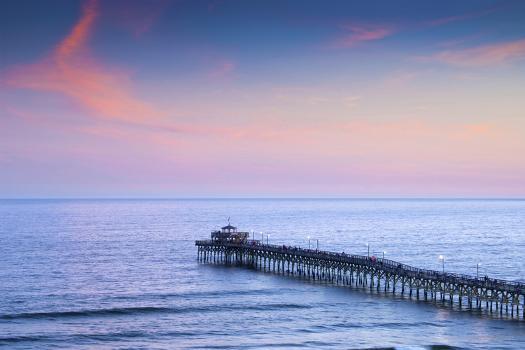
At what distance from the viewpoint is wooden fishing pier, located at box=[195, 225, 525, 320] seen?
71375 millimetres

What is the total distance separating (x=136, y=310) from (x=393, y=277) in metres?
32.8

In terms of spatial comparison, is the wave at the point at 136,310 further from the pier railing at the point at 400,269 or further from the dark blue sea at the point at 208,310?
the pier railing at the point at 400,269

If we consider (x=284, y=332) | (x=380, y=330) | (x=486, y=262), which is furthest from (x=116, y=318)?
(x=486, y=262)

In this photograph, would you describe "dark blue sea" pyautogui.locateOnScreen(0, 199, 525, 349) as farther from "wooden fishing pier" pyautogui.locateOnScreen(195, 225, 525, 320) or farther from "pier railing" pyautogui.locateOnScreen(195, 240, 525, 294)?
"pier railing" pyautogui.locateOnScreen(195, 240, 525, 294)

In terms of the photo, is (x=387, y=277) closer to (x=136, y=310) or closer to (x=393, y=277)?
(x=393, y=277)

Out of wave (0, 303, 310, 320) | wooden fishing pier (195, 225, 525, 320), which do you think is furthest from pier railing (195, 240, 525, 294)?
wave (0, 303, 310, 320)

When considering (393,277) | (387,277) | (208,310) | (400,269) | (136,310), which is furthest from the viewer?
(387,277)

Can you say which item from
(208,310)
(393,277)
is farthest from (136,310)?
(393,277)

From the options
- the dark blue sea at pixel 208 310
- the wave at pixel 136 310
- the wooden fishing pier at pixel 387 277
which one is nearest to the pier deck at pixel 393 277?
the wooden fishing pier at pixel 387 277

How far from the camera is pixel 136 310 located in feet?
241

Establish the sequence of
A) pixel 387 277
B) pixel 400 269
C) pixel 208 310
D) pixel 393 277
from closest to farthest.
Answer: pixel 208 310 < pixel 400 269 < pixel 393 277 < pixel 387 277

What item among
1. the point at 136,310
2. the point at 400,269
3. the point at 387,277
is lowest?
the point at 136,310

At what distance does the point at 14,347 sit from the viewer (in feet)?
188

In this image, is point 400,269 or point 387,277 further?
point 387,277
